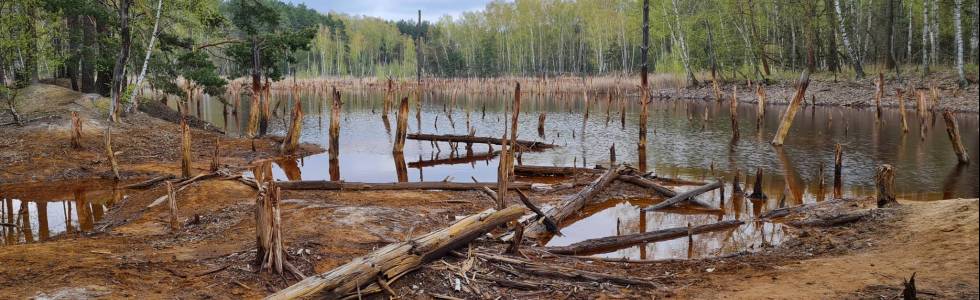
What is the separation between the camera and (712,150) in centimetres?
2172

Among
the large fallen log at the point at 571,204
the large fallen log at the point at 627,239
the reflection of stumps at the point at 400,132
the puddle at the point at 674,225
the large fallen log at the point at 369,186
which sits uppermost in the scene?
the reflection of stumps at the point at 400,132

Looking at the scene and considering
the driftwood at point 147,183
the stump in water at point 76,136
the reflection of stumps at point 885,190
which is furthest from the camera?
the stump in water at point 76,136

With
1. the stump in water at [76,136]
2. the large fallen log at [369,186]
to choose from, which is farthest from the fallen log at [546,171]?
the stump in water at [76,136]

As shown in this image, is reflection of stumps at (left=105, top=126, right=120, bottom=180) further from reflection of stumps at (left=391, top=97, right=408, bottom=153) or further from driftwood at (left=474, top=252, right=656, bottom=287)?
driftwood at (left=474, top=252, right=656, bottom=287)

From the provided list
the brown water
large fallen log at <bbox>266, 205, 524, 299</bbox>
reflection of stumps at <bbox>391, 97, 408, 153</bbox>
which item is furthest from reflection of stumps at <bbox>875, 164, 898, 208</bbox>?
reflection of stumps at <bbox>391, 97, 408, 153</bbox>

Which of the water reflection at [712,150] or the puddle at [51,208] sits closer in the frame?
the puddle at [51,208]

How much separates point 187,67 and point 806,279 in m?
23.8

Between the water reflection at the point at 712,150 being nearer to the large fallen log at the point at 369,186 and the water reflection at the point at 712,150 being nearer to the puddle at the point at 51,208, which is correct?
the large fallen log at the point at 369,186

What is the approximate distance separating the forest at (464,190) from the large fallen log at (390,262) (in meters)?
0.03

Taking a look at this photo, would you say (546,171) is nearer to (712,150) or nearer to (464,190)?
(464,190)

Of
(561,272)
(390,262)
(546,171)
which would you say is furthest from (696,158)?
(390,262)

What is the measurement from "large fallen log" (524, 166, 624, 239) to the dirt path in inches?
130

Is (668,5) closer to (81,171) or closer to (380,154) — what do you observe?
(380,154)

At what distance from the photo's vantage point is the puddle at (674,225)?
957cm
